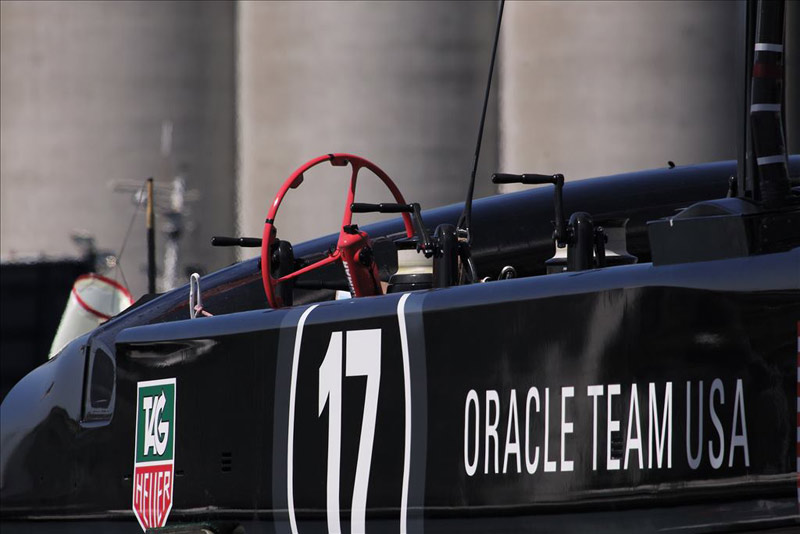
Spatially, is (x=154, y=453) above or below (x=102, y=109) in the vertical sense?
below

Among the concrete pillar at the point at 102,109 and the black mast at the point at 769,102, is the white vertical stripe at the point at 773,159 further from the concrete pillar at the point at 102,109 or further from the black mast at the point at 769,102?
the concrete pillar at the point at 102,109

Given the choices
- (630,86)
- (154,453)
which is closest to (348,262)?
(154,453)

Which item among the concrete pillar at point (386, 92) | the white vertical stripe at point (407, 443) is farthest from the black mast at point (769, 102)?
the concrete pillar at point (386, 92)

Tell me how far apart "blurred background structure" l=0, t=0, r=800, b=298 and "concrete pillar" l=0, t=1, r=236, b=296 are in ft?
0.08

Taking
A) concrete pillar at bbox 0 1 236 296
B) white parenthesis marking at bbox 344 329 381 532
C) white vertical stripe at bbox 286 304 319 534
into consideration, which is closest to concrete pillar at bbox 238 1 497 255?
concrete pillar at bbox 0 1 236 296

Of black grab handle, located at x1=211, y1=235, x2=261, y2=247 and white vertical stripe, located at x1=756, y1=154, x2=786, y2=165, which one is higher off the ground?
black grab handle, located at x1=211, y1=235, x2=261, y2=247

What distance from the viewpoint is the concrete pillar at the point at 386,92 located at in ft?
67.9

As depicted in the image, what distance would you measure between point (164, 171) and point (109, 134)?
3.14 ft

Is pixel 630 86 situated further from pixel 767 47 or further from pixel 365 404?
pixel 767 47

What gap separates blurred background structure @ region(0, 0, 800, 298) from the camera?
19.9 metres

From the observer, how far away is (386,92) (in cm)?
2078

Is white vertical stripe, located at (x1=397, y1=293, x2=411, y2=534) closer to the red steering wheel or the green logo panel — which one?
the red steering wheel

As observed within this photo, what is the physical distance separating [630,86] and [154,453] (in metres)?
15.4

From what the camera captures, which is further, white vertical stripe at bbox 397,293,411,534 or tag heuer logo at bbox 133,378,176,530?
tag heuer logo at bbox 133,378,176,530
